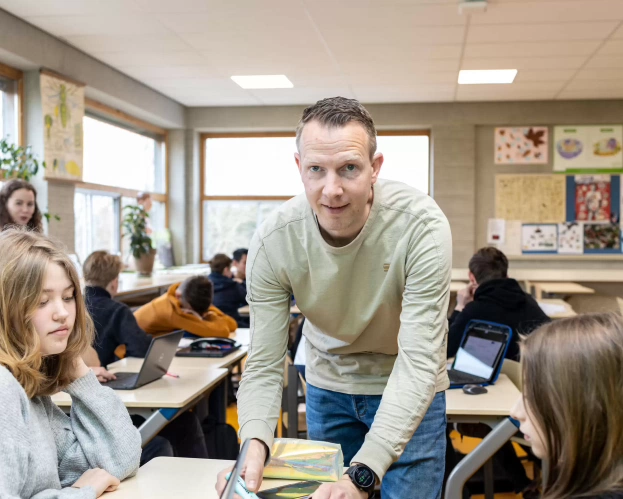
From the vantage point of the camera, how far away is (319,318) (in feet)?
5.30

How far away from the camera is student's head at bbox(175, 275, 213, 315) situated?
380 centimetres

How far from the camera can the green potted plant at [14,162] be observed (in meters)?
4.66

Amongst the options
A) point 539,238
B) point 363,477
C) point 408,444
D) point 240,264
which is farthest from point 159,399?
point 539,238

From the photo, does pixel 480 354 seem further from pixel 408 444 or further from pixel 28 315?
pixel 28 315

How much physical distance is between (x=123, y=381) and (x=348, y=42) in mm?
3715

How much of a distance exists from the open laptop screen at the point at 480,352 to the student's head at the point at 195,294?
1.50m

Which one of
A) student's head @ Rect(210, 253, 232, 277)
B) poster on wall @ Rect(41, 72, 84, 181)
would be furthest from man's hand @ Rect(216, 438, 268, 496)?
poster on wall @ Rect(41, 72, 84, 181)

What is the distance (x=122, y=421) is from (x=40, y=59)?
440 centimetres

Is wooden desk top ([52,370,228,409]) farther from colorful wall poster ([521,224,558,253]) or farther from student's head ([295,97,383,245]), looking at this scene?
colorful wall poster ([521,224,558,253])

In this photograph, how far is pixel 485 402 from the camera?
2.48m

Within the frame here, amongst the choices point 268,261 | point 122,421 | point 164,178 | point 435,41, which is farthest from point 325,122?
point 164,178

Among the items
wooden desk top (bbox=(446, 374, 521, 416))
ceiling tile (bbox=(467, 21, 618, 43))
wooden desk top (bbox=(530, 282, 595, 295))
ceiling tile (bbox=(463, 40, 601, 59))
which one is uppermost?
ceiling tile (bbox=(467, 21, 618, 43))

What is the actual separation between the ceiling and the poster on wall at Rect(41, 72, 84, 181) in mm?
385

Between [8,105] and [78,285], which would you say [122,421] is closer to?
[78,285]
